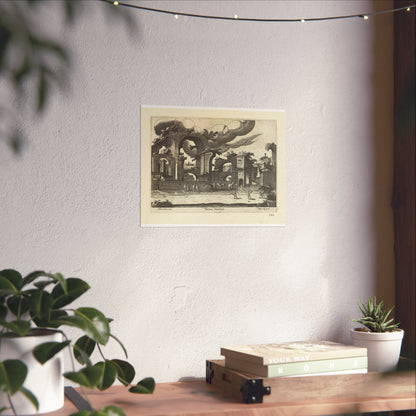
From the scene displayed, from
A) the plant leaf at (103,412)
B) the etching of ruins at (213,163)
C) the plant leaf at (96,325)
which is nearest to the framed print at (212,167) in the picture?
the etching of ruins at (213,163)

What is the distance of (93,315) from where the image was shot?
1470 mm

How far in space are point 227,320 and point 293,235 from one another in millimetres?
354

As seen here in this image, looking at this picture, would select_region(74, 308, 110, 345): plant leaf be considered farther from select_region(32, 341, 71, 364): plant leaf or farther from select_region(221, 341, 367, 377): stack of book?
select_region(221, 341, 367, 377): stack of book

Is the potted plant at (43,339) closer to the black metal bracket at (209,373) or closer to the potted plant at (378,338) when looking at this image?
the black metal bracket at (209,373)

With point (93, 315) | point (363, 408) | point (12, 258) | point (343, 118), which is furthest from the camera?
point (343, 118)

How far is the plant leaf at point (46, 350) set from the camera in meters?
1.39

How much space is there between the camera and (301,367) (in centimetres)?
168

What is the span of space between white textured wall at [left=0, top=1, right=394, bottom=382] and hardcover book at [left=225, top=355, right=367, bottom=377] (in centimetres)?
27

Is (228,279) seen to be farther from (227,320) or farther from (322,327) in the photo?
(322,327)

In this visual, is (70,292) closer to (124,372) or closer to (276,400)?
(124,372)

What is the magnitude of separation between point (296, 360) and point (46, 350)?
26.6 inches

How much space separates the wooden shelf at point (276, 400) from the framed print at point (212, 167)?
53 centimetres

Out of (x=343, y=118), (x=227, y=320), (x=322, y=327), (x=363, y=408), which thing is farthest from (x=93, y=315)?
(x=343, y=118)

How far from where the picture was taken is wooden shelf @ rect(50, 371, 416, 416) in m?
1.55
